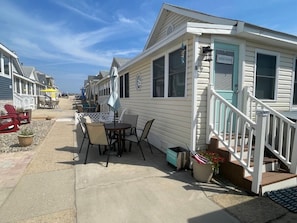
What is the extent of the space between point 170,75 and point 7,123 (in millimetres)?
7445

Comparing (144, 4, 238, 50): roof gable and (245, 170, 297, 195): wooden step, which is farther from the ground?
(144, 4, 238, 50): roof gable

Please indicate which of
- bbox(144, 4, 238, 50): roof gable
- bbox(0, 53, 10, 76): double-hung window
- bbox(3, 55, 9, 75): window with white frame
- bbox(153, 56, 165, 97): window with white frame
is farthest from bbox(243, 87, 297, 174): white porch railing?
bbox(3, 55, 9, 75): window with white frame

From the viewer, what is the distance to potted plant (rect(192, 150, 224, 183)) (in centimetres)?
336

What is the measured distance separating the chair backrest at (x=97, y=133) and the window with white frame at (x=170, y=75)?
197 cm

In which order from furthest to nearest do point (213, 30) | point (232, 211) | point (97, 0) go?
point (97, 0), point (213, 30), point (232, 211)

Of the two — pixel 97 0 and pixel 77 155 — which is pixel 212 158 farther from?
pixel 97 0

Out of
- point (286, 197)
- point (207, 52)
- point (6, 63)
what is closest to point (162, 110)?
point (207, 52)

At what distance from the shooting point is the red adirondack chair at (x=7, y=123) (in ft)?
26.0

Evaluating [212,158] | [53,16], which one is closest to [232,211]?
[212,158]

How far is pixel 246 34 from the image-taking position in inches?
157

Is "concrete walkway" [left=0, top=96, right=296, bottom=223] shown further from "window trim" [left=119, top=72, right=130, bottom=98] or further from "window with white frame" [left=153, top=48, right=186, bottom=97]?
"window trim" [left=119, top=72, right=130, bottom=98]

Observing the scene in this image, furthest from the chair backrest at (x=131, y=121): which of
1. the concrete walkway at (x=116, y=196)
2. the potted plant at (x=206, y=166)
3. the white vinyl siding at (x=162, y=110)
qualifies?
the potted plant at (x=206, y=166)

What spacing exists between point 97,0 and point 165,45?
4.91 m

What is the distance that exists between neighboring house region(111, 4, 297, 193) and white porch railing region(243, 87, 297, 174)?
0.02 m
